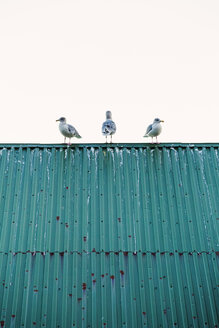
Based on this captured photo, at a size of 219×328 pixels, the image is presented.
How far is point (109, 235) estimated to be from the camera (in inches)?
220

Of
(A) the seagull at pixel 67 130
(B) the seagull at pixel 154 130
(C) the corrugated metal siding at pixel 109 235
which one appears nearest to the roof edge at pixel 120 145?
(C) the corrugated metal siding at pixel 109 235

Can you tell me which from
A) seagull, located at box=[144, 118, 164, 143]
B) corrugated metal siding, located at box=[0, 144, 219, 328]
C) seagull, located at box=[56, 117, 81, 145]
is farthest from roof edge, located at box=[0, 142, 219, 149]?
seagull, located at box=[56, 117, 81, 145]

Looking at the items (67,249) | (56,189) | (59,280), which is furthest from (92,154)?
(59,280)

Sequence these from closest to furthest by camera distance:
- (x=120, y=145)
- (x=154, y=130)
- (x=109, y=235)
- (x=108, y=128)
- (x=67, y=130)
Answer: (x=109, y=235) → (x=120, y=145) → (x=154, y=130) → (x=67, y=130) → (x=108, y=128)

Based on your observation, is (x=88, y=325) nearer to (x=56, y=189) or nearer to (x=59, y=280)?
(x=59, y=280)

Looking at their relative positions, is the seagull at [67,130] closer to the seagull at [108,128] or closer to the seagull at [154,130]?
the seagull at [108,128]

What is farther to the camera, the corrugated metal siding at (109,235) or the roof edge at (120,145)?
the roof edge at (120,145)

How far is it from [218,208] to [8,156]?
15.8 feet

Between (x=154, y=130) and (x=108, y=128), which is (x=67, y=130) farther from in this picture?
(x=154, y=130)

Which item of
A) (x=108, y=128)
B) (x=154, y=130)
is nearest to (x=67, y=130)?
(x=108, y=128)

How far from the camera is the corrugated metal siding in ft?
15.8

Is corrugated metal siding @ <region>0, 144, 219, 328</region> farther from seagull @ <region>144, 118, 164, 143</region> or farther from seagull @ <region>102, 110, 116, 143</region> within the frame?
seagull @ <region>102, 110, 116, 143</region>

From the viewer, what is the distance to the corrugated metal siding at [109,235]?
15.8 feet

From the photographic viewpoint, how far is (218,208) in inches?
238
